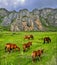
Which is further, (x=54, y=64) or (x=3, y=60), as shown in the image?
(x=3, y=60)

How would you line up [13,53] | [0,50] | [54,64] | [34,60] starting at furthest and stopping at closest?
[0,50], [13,53], [34,60], [54,64]

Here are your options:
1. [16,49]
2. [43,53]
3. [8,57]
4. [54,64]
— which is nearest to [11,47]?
[16,49]

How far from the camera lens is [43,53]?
3159cm

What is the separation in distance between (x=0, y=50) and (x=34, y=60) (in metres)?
9.97

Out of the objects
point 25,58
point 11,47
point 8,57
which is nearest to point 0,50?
point 11,47

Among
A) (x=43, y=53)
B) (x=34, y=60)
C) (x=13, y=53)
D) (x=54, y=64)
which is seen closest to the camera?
(x=54, y=64)

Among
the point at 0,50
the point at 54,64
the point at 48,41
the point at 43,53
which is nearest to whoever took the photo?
the point at 54,64

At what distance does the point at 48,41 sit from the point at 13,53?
8341mm

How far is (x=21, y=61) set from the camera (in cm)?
2975

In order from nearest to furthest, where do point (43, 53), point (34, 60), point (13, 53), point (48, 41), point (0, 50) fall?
point (34, 60) < point (43, 53) < point (13, 53) < point (0, 50) < point (48, 41)

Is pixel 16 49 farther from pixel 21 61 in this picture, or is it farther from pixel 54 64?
pixel 54 64

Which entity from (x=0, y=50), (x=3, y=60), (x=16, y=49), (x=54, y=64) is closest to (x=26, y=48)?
(x=16, y=49)

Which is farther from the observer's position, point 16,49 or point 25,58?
point 16,49

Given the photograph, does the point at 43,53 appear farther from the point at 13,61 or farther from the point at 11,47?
the point at 11,47
